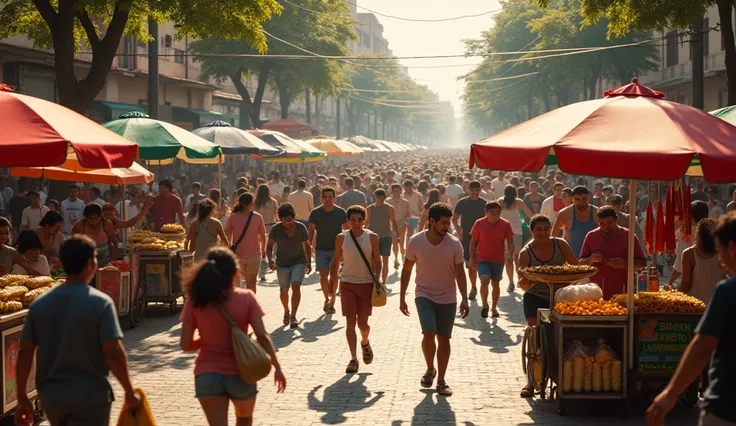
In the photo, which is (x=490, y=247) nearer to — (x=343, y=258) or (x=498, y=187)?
(x=343, y=258)

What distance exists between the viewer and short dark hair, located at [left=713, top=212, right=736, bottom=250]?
468 cm

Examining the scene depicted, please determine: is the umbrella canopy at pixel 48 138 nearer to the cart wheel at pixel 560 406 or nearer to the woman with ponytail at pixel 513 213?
the cart wheel at pixel 560 406

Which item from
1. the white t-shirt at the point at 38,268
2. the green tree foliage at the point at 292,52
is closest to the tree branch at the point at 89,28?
the white t-shirt at the point at 38,268

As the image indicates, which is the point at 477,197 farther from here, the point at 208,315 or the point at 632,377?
the point at 208,315

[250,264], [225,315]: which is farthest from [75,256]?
[250,264]

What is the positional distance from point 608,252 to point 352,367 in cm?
270

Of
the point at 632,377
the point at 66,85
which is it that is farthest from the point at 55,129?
the point at 66,85

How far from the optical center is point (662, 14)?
17.8 meters

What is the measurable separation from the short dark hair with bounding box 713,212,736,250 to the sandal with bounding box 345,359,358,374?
19.8 feet

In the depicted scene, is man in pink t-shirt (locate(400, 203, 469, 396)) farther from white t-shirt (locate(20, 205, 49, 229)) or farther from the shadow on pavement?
white t-shirt (locate(20, 205, 49, 229))

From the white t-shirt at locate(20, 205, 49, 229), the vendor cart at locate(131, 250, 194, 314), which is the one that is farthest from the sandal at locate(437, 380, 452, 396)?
the white t-shirt at locate(20, 205, 49, 229)

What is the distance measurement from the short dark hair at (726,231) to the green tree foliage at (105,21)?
45.6ft

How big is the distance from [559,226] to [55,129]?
20.3 ft

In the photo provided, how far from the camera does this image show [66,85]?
17.5m
